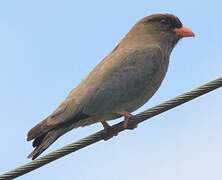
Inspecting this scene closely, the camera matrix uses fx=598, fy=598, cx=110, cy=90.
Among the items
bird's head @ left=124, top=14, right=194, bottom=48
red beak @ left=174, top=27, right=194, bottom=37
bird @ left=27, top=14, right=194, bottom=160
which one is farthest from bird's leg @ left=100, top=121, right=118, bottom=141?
red beak @ left=174, top=27, right=194, bottom=37

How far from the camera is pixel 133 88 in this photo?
759cm

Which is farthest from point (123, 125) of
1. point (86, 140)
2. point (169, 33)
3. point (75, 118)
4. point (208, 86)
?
point (169, 33)

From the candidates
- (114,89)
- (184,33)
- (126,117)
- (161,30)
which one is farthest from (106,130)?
(184,33)

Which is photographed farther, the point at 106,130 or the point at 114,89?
the point at 114,89

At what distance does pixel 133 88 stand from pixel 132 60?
45cm

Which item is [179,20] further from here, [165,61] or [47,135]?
[47,135]

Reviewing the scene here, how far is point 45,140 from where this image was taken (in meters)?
6.65

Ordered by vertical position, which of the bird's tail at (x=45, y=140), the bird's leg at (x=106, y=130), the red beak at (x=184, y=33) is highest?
the bird's tail at (x=45, y=140)

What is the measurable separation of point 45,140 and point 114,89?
1.27 m

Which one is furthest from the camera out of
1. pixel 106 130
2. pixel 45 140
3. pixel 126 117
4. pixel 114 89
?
pixel 114 89

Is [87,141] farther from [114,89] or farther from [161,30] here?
[161,30]

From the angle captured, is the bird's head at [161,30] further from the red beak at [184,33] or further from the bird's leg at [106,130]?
the bird's leg at [106,130]

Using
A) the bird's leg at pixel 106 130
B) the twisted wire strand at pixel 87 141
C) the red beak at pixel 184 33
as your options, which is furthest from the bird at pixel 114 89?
the twisted wire strand at pixel 87 141

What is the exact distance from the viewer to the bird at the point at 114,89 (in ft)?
22.3
